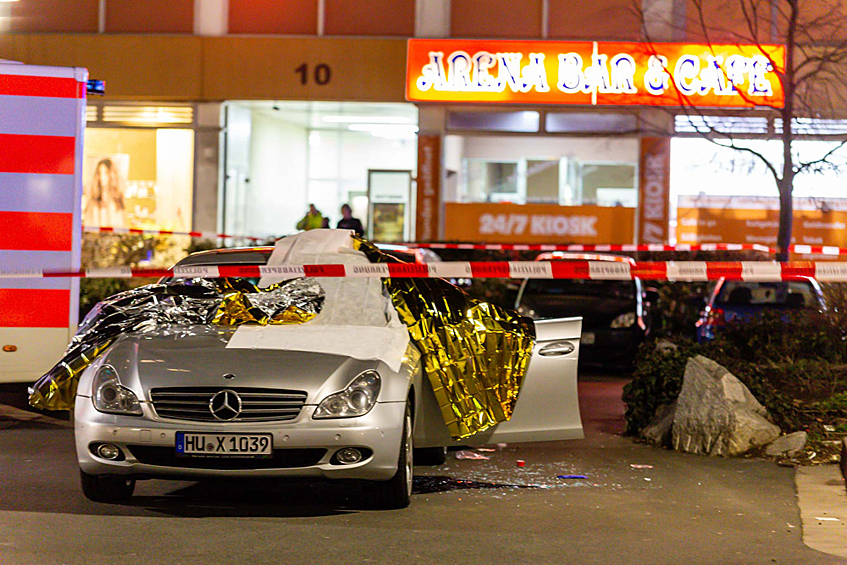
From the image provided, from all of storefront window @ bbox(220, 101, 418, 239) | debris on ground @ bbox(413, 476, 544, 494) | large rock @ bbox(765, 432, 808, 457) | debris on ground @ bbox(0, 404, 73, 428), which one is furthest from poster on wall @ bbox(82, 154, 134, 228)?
debris on ground @ bbox(413, 476, 544, 494)

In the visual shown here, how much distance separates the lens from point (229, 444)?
6.26 meters

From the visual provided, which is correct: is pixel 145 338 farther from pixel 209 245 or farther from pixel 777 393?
pixel 209 245

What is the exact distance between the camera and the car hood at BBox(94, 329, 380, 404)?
20.9ft

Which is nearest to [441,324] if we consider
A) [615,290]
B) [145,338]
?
[145,338]

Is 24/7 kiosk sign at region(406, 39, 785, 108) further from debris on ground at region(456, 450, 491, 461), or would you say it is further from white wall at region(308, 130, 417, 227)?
debris on ground at region(456, 450, 491, 461)

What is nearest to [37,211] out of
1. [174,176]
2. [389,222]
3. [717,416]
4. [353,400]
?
[353,400]

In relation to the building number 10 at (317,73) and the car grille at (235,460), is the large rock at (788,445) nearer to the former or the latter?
the car grille at (235,460)

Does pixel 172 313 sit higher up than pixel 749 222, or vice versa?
pixel 749 222

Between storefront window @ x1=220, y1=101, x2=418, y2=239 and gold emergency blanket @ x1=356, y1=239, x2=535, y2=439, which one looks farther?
storefront window @ x1=220, y1=101, x2=418, y2=239

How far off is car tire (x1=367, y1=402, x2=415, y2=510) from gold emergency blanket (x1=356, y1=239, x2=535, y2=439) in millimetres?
509

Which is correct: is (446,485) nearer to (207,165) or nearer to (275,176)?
(207,165)

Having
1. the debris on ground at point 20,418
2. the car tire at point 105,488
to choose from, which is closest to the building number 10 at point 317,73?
the debris on ground at point 20,418

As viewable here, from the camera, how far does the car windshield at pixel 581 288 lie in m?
15.4

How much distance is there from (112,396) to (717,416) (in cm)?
463
